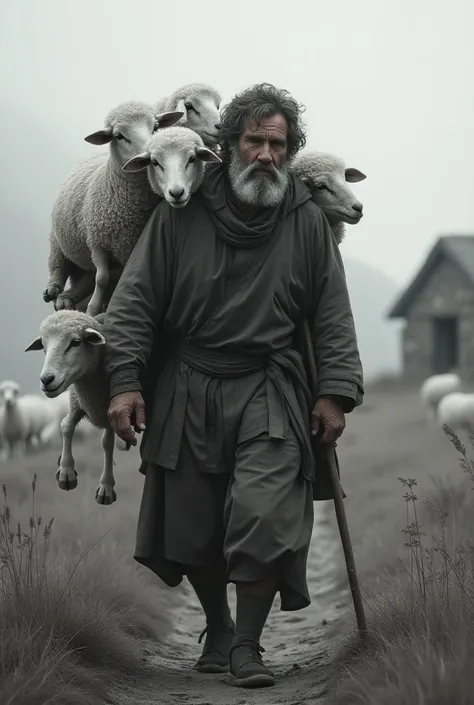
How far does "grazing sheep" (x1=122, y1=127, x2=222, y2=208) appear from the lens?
15.1 ft

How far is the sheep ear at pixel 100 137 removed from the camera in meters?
4.95

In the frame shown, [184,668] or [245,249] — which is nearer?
[245,249]

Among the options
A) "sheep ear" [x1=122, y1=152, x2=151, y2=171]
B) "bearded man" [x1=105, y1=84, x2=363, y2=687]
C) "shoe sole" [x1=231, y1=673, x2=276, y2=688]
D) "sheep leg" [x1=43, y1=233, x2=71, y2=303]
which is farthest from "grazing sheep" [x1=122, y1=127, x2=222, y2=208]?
"shoe sole" [x1=231, y1=673, x2=276, y2=688]

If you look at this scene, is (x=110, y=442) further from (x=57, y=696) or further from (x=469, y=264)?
(x=469, y=264)

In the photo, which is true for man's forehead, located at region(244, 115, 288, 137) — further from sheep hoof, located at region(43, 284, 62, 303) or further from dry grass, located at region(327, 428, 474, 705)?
dry grass, located at region(327, 428, 474, 705)

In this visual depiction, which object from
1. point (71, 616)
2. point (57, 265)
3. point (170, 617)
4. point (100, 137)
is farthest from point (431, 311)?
point (71, 616)

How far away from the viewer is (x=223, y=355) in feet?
16.4

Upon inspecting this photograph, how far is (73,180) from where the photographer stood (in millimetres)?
5547

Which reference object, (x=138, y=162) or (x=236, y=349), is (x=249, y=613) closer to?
(x=236, y=349)

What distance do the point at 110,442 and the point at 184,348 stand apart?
2.39 feet

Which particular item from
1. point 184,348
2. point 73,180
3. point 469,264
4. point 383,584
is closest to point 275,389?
point 184,348

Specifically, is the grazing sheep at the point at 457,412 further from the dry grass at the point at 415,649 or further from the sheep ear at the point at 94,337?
the sheep ear at the point at 94,337

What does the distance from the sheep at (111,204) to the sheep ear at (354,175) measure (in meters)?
0.88

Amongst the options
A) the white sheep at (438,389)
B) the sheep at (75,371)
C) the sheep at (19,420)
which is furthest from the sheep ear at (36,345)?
the white sheep at (438,389)
